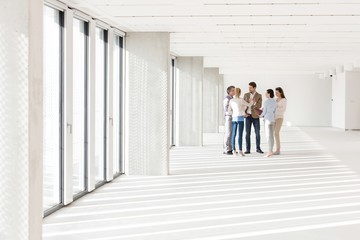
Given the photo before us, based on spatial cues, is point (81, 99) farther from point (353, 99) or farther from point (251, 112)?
point (353, 99)

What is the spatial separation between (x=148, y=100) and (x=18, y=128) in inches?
223

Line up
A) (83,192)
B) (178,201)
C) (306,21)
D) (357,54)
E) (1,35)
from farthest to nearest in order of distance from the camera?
1. (357,54)
2. (306,21)
3. (83,192)
4. (178,201)
5. (1,35)

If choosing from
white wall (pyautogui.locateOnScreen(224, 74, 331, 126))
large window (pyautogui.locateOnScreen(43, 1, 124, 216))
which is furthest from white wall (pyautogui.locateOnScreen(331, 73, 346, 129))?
large window (pyautogui.locateOnScreen(43, 1, 124, 216))

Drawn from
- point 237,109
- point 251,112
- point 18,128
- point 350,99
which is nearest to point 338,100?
point 350,99

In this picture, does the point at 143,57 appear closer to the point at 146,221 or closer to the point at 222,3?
the point at 222,3

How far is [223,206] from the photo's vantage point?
6730 millimetres

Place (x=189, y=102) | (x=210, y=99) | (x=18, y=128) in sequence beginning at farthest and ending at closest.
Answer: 1. (x=210, y=99)
2. (x=189, y=102)
3. (x=18, y=128)

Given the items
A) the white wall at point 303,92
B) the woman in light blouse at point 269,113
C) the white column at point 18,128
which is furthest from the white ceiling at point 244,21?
the white wall at point 303,92

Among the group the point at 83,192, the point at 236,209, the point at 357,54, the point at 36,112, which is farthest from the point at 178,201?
the point at 357,54

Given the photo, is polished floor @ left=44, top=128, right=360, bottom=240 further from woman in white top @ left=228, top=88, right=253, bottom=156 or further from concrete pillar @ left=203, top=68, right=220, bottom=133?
concrete pillar @ left=203, top=68, right=220, bottom=133

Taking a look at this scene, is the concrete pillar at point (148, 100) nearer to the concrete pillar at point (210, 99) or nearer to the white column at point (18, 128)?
the white column at point (18, 128)

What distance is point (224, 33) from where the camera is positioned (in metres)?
9.85

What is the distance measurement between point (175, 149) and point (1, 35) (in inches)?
424

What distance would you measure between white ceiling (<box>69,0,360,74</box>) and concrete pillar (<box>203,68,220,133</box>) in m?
7.56
